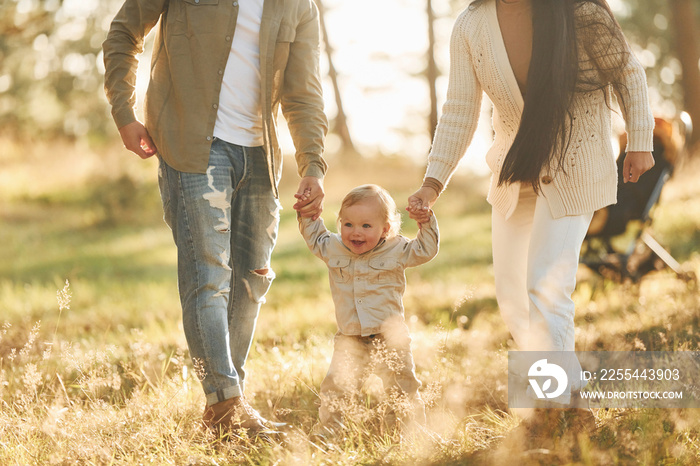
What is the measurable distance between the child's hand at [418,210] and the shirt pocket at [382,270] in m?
0.26

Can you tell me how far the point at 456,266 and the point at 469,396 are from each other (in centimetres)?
594

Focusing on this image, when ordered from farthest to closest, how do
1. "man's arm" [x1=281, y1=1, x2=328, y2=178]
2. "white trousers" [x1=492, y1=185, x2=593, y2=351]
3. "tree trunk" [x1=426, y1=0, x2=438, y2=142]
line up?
"tree trunk" [x1=426, y1=0, x2=438, y2=142], "man's arm" [x1=281, y1=1, x2=328, y2=178], "white trousers" [x1=492, y1=185, x2=593, y2=351]

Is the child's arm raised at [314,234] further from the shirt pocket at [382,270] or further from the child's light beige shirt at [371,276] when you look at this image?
the shirt pocket at [382,270]

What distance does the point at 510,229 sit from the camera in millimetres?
Answer: 3695

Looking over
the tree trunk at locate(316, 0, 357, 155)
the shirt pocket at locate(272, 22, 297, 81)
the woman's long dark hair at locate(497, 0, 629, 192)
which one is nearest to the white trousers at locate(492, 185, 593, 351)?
the woman's long dark hair at locate(497, 0, 629, 192)

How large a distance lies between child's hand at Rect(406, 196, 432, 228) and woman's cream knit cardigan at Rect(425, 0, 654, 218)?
243 millimetres

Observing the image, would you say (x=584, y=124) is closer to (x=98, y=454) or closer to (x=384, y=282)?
(x=384, y=282)

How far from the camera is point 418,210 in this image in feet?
11.4

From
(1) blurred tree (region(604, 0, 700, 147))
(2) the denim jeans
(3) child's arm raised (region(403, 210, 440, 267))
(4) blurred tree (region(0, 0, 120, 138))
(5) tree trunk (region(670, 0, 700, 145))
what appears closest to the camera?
(2) the denim jeans

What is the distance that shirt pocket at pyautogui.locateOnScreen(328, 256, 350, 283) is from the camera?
12.0ft

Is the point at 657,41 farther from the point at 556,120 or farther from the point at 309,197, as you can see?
the point at 309,197

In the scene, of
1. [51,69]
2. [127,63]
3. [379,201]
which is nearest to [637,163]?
[379,201]

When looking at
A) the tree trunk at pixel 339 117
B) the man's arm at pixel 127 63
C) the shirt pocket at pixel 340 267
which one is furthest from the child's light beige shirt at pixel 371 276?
the tree trunk at pixel 339 117

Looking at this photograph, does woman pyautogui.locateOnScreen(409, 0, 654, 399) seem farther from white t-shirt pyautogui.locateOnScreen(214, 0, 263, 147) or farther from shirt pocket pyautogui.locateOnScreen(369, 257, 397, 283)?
white t-shirt pyautogui.locateOnScreen(214, 0, 263, 147)
